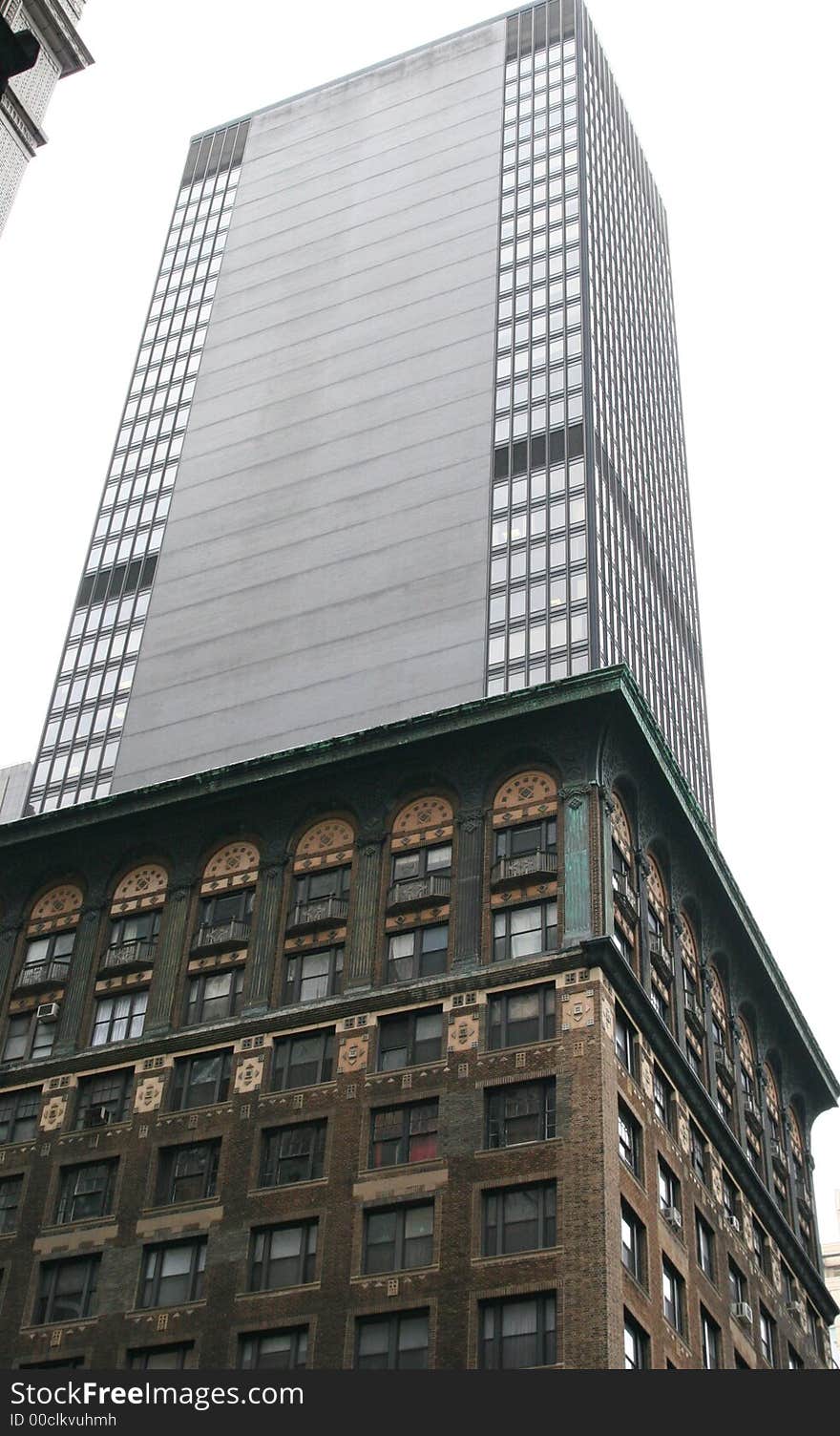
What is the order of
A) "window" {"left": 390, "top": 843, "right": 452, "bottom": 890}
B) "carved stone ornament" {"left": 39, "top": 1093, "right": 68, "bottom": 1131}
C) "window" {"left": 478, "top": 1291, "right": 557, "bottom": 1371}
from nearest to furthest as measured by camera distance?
"window" {"left": 478, "top": 1291, "right": 557, "bottom": 1371}, "carved stone ornament" {"left": 39, "top": 1093, "right": 68, "bottom": 1131}, "window" {"left": 390, "top": 843, "right": 452, "bottom": 890}

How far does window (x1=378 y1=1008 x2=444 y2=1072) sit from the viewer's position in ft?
194

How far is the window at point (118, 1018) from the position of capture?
213 feet

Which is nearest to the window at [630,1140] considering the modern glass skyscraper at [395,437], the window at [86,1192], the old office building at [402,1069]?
the old office building at [402,1069]

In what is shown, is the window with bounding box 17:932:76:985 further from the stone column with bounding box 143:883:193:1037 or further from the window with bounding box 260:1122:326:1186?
the window with bounding box 260:1122:326:1186

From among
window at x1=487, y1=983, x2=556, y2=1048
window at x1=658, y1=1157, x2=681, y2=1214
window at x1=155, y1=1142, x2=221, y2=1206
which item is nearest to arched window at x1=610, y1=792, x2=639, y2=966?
window at x1=487, y1=983, x2=556, y2=1048

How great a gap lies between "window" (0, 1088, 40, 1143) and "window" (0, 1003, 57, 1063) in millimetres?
1472

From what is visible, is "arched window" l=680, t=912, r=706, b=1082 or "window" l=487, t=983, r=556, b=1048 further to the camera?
"arched window" l=680, t=912, r=706, b=1082

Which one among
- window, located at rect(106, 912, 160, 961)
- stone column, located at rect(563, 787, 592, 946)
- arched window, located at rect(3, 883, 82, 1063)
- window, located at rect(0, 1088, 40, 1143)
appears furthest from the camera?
window, located at rect(106, 912, 160, 961)

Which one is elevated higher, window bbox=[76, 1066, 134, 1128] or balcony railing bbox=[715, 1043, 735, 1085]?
balcony railing bbox=[715, 1043, 735, 1085]

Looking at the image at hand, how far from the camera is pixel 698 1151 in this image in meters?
64.1

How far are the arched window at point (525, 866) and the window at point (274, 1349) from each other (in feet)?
45.9

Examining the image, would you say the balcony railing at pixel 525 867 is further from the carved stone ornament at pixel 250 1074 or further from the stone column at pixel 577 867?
the carved stone ornament at pixel 250 1074

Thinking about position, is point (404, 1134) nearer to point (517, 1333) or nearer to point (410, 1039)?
point (410, 1039)

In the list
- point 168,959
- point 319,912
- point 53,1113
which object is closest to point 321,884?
point 319,912
